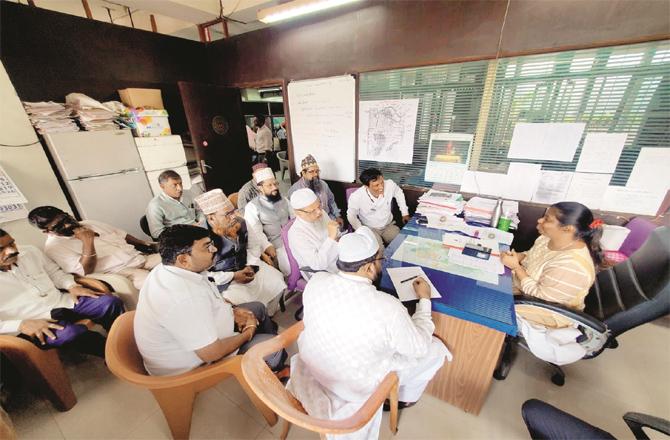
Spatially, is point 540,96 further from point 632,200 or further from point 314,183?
point 314,183

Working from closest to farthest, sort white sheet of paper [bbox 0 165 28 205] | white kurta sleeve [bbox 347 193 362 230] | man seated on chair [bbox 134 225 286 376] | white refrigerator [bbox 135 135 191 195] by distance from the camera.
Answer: man seated on chair [bbox 134 225 286 376] → white sheet of paper [bbox 0 165 28 205] → white kurta sleeve [bbox 347 193 362 230] → white refrigerator [bbox 135 135 191 195]

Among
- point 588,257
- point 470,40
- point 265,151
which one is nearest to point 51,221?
point 588,257

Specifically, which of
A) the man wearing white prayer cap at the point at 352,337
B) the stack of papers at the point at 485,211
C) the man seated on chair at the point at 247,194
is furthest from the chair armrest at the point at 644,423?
the man seated on chair at the point at 247,194

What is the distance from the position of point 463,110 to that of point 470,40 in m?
0.56

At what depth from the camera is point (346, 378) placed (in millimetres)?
1071

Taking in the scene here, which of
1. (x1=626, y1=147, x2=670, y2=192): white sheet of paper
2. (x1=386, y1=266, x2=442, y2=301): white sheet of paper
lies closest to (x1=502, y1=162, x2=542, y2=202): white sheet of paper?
(x1=626, y1=147, x2=670, y2=192): white sheet of paper

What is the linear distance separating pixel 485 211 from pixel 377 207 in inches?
38.6

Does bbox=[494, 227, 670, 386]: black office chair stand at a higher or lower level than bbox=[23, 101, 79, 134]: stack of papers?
lower

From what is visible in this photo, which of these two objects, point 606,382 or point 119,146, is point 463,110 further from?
point 119,146

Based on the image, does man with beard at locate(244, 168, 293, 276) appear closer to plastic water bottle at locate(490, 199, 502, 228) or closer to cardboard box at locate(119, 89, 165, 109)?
plastic water bottle at locate(490, 199, 502, 228)

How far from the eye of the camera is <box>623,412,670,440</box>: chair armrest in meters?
0.89

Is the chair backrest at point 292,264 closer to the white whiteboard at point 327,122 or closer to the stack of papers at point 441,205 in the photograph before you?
the stack of papers at point 441,205

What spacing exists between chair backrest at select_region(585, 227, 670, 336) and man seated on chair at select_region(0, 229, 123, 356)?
3187mm

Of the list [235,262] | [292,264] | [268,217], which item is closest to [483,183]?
[292,264]
